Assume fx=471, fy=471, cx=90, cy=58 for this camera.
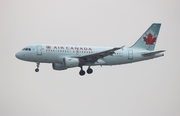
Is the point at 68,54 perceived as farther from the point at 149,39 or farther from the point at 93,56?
the point at 149,39

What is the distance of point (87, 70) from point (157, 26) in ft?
51.4

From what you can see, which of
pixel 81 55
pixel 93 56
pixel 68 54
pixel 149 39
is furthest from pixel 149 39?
pixel 68 54

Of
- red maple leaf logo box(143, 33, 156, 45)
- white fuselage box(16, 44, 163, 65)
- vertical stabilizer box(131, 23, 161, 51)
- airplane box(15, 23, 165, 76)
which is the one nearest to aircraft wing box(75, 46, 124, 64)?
airplane box(15, 23, 165, 76)

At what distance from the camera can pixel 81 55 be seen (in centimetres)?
7256

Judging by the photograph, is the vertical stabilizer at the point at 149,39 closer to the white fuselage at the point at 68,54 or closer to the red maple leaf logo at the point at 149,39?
the red maple leaf logo at the point at 149,39

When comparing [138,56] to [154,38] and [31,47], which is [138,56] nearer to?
[154,38]

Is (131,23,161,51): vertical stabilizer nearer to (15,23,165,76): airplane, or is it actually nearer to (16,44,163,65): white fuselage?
(15,23,165,76): airplane

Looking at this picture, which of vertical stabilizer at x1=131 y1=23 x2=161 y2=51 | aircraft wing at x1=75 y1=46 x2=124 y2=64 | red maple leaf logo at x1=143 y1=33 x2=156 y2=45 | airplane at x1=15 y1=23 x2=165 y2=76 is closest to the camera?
airplane at x1=15 y1=23 x2=165 y2=76

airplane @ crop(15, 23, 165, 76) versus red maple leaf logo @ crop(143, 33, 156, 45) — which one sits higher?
red maple leaf logo @ crop(143, 33, 156, 45)

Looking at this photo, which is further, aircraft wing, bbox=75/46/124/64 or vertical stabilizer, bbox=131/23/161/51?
vertical stabilizer, bbox=131/23/161/51

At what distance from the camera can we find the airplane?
70312mm

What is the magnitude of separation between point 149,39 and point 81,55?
1427 centimetres

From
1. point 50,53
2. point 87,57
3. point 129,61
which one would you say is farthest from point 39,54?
point 129,61

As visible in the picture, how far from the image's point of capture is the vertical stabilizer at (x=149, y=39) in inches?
3128
